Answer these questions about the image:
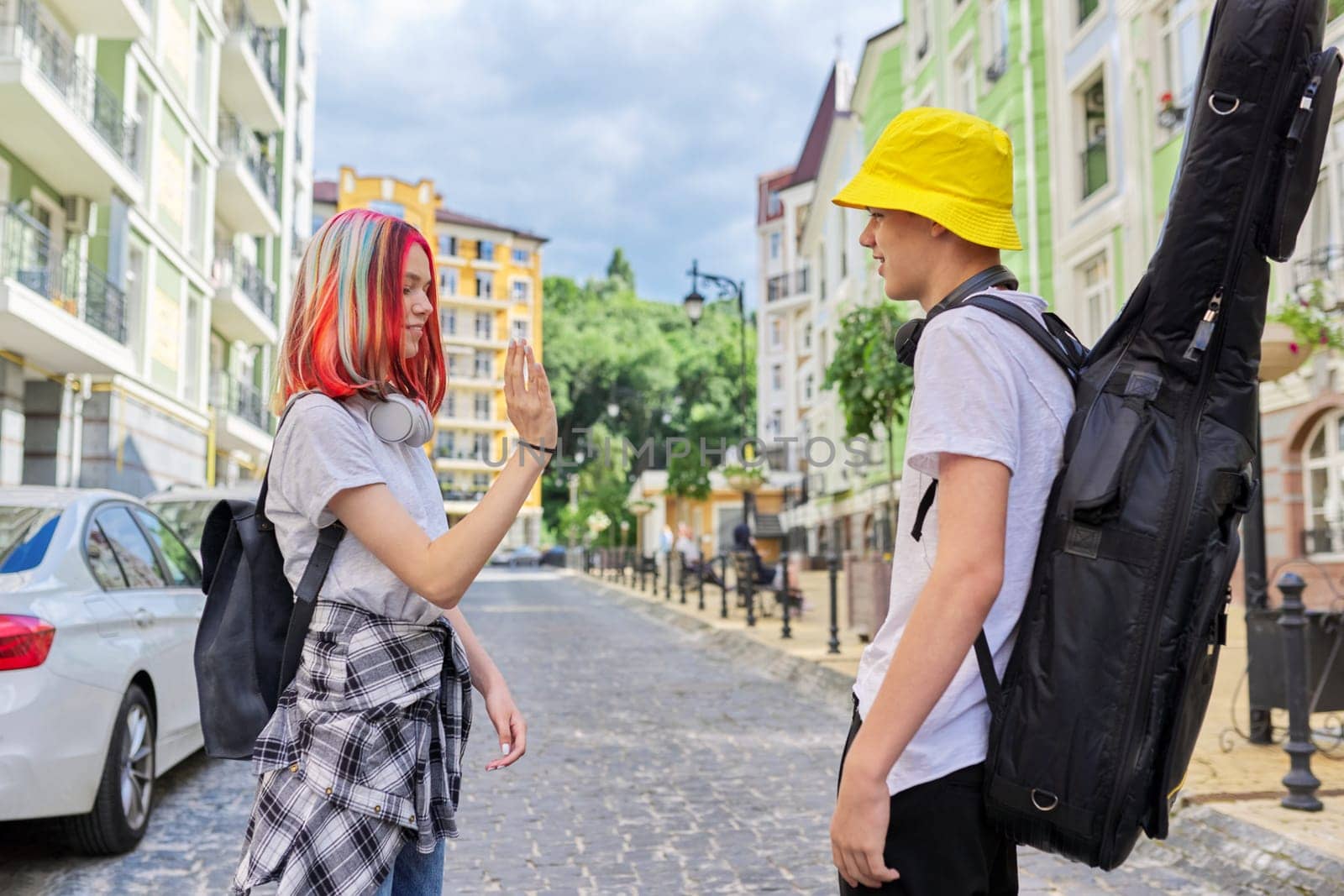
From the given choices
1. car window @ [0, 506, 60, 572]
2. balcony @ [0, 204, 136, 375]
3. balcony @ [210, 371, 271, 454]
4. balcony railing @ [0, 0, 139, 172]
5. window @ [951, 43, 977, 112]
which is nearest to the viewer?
car window @ [0, 506, 60, 572]

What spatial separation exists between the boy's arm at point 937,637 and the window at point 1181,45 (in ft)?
56.1

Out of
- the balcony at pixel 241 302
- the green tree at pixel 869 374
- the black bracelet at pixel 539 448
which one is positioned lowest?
the black bracelet at pixel 539 448

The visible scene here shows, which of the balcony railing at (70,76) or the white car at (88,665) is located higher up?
the balcony railing at (70,76)

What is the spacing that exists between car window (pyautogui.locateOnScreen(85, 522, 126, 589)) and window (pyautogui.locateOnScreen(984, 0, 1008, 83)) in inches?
820

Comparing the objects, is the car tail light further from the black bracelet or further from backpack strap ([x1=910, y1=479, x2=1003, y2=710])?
backpack strap ([x1=910, y1=479, x2=1003, y2=710])

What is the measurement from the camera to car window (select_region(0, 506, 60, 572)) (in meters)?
4.43

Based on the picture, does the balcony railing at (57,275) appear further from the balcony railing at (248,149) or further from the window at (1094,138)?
the window at (1094,138)

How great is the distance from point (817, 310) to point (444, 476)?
49846mm

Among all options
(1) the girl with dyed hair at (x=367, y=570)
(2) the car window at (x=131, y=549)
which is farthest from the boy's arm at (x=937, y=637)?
(2) the car window at (x=131, y=549)

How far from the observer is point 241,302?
1070 inches

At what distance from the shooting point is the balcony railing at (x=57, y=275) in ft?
51.1

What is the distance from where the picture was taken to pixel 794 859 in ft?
15.8

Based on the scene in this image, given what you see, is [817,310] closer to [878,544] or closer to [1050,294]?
[878,544]

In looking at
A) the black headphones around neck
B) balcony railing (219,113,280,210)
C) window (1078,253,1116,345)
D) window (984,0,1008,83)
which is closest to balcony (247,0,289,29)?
balcony railing (219,113,280,210)
